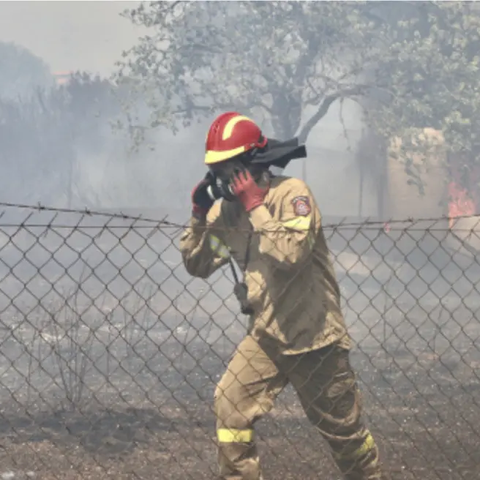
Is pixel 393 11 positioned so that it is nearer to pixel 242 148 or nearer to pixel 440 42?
pixel 440 42

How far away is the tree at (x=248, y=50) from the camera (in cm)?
1467

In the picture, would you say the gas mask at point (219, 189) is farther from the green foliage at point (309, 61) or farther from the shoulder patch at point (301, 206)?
the green foliage at point (309, 61)

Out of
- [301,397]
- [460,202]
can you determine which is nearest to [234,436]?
[301,397]

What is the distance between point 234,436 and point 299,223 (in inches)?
39.0

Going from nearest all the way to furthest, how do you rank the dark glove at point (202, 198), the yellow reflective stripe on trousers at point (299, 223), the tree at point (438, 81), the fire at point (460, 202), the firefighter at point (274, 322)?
the yellow reflective stripe on trousers at point (299, 223) < the firefighter at point (274, 322) < the dark glove at point (202, 198) < the tree at point (438, 81) < the fire at point (460, 202)

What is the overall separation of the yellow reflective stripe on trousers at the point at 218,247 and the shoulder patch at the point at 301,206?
58 cm

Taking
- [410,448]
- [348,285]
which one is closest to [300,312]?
[410,448]

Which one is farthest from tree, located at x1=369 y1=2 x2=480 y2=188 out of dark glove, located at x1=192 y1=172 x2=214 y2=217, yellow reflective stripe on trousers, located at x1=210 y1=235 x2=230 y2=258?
dark glove, located at x1=192 y1=172 x2=214 y2=217

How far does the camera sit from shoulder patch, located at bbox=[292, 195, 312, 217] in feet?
11.1

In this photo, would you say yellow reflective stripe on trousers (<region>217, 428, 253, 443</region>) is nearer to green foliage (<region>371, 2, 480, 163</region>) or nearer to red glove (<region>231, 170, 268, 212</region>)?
red glove (<region>231, 170, 268, 212</region>)

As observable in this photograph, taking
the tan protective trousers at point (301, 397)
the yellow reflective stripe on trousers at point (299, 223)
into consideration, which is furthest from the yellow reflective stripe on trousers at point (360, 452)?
the yellow reflective stripe on trousers at point (299, 223)

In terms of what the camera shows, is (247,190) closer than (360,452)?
Yes

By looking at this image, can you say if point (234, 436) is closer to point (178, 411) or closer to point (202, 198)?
point (202, 198)

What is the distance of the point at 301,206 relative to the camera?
3398mm
